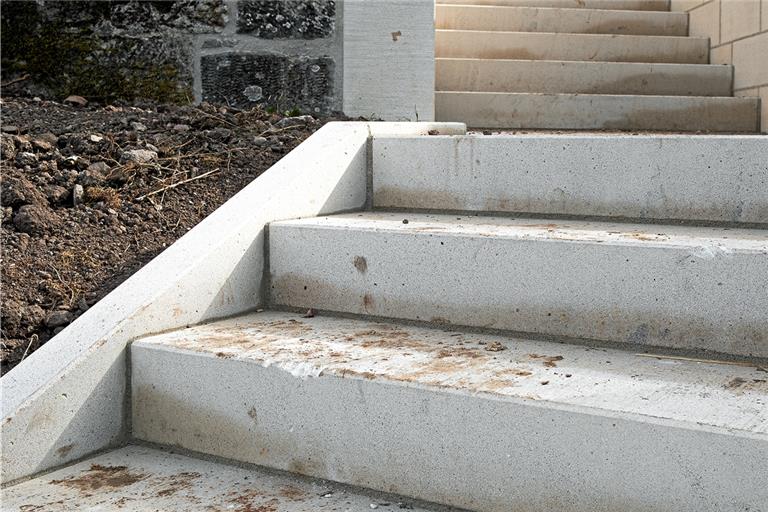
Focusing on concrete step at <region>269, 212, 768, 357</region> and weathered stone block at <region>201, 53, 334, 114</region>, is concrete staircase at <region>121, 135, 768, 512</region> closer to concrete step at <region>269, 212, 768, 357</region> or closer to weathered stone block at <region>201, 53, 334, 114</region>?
concrete step at <region>269, 212, 768, 357</region>

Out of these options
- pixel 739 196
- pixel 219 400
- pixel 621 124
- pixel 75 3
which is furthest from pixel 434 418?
pixel 621 124

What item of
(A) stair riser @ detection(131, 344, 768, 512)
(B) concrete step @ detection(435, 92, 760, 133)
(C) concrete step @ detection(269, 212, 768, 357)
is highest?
(B) concrete step @ detection(435, 92, 760, 133)

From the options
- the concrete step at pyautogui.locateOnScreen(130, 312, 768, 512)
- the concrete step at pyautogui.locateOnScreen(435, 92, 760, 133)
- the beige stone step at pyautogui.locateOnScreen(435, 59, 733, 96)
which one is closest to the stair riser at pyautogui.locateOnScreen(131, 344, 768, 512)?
the concrete step at pyautogui.locateOnScreen(130, 312, 768, 512)

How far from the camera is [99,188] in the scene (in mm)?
2250

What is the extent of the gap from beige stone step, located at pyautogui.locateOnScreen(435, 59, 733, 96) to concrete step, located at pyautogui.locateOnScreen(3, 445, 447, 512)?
114 inches

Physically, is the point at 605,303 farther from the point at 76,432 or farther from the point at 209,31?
the point at 209,31

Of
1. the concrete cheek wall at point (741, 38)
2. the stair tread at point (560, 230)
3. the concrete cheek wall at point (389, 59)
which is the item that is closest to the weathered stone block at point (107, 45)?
the concrete cheek wall at point (389, 59)

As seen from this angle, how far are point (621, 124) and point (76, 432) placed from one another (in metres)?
3.09

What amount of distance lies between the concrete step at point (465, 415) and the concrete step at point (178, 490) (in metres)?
0.03

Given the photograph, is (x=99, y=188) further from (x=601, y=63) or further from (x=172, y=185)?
(x=601, y=63)

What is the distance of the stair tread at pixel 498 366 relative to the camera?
1.29m

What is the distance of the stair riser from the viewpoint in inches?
47.3

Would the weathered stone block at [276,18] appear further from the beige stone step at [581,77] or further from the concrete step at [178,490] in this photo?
the concrete step at [178,490]

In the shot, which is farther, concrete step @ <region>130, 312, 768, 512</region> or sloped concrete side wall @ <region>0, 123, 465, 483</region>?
sloped concrete side wall @ <region>0, 123, 465, 483</region>
